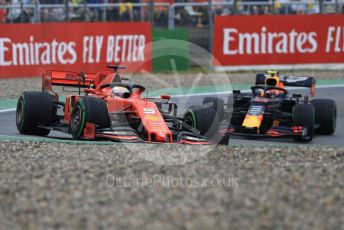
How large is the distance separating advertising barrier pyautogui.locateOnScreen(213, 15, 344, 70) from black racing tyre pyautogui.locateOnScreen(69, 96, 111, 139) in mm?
12475

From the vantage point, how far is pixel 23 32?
2128cm

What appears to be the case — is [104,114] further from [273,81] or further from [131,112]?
[273,81]

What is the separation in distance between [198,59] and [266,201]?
1879 cm

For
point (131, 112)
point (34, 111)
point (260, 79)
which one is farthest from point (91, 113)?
point (260, 79)

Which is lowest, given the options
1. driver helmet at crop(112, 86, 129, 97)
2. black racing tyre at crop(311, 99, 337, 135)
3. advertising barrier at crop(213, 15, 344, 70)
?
black racing tyre at crop(311, 99, 337, 135)

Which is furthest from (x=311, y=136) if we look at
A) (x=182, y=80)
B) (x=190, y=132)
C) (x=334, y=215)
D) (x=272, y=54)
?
(x=272, y=54)

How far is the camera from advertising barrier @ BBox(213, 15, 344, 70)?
23.8 metres

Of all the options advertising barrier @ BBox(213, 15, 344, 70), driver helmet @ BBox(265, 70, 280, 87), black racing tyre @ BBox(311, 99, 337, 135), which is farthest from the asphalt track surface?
advertising barrier @ BBox(213, 15, 344, 70)

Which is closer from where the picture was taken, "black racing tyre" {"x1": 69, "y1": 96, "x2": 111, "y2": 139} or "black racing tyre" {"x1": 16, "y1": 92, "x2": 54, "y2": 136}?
"black racing tyre" {"x1": 69, "y1": 96, "x2": 111, "y2": 139}

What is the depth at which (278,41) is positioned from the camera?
78.9 ft

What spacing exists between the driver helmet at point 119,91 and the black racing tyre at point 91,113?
2.19 ft

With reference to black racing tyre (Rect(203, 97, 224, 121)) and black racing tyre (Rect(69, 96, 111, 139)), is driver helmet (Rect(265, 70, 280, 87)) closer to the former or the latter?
black racing tyre (Rect(203, 97, 224, 121))

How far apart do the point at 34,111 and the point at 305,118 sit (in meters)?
3.90

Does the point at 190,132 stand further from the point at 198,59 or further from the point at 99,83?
the point at 198,59
